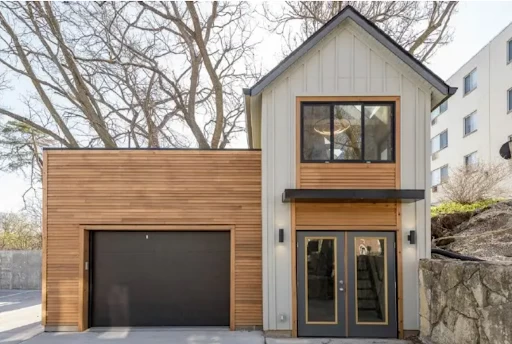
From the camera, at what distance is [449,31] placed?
15141mm

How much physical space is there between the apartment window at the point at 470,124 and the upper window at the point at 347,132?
59.2 ft

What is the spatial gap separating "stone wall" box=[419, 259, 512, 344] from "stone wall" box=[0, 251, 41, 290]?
1413 cm

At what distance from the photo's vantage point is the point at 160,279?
8.83 metres

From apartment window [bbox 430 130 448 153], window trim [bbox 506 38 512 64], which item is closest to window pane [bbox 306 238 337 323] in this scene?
window trim [bbox 506 38 512 64]

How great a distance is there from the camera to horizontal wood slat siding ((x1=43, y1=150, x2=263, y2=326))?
856 cm

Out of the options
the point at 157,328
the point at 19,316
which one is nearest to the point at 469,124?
the point at 157,328

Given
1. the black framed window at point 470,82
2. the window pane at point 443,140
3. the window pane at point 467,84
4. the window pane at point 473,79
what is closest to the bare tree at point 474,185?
the window pane at point 473,79

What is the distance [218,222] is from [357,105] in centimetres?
381

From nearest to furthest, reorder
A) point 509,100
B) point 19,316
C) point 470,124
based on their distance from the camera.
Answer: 1. point 19,316
2. point 509,100
3. point 470,124

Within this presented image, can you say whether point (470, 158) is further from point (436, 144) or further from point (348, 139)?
point (348, 139)

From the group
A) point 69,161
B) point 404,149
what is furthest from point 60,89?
point 404,149

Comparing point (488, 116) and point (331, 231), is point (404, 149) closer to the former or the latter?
point (331, 231)

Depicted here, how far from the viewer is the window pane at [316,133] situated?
805 centimetres

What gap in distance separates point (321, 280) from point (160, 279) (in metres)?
3.56
